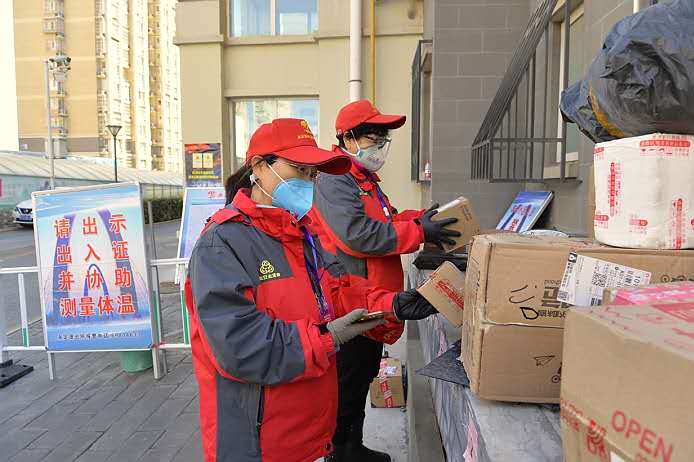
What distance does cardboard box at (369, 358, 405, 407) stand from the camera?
3967mm

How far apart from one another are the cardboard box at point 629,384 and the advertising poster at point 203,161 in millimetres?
9065

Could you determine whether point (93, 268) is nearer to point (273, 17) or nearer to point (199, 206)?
point (199, 206)

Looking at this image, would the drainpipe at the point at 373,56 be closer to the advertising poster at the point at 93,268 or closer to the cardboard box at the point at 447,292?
the advertising poster at the point at 93,268

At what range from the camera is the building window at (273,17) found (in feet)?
31.4

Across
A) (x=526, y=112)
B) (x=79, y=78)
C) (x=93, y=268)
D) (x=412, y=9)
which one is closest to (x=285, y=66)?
(x=412, y=9)

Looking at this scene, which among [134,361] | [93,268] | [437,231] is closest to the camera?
[437,231]

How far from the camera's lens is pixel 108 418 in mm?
3926

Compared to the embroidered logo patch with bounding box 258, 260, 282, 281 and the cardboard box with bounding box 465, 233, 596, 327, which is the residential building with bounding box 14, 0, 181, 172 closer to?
the embroidered logo patch with bounding box 258, 260, 282, 281

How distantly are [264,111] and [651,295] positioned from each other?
31.1 feet

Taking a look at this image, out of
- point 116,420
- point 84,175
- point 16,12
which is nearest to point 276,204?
point 116,420

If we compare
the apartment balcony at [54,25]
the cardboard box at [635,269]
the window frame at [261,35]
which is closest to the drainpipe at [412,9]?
the window frame at [261,35]

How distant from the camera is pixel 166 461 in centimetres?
332

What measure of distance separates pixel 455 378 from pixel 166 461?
249 cm

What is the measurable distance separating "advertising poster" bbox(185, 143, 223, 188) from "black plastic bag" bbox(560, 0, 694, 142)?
8687 millimetres
